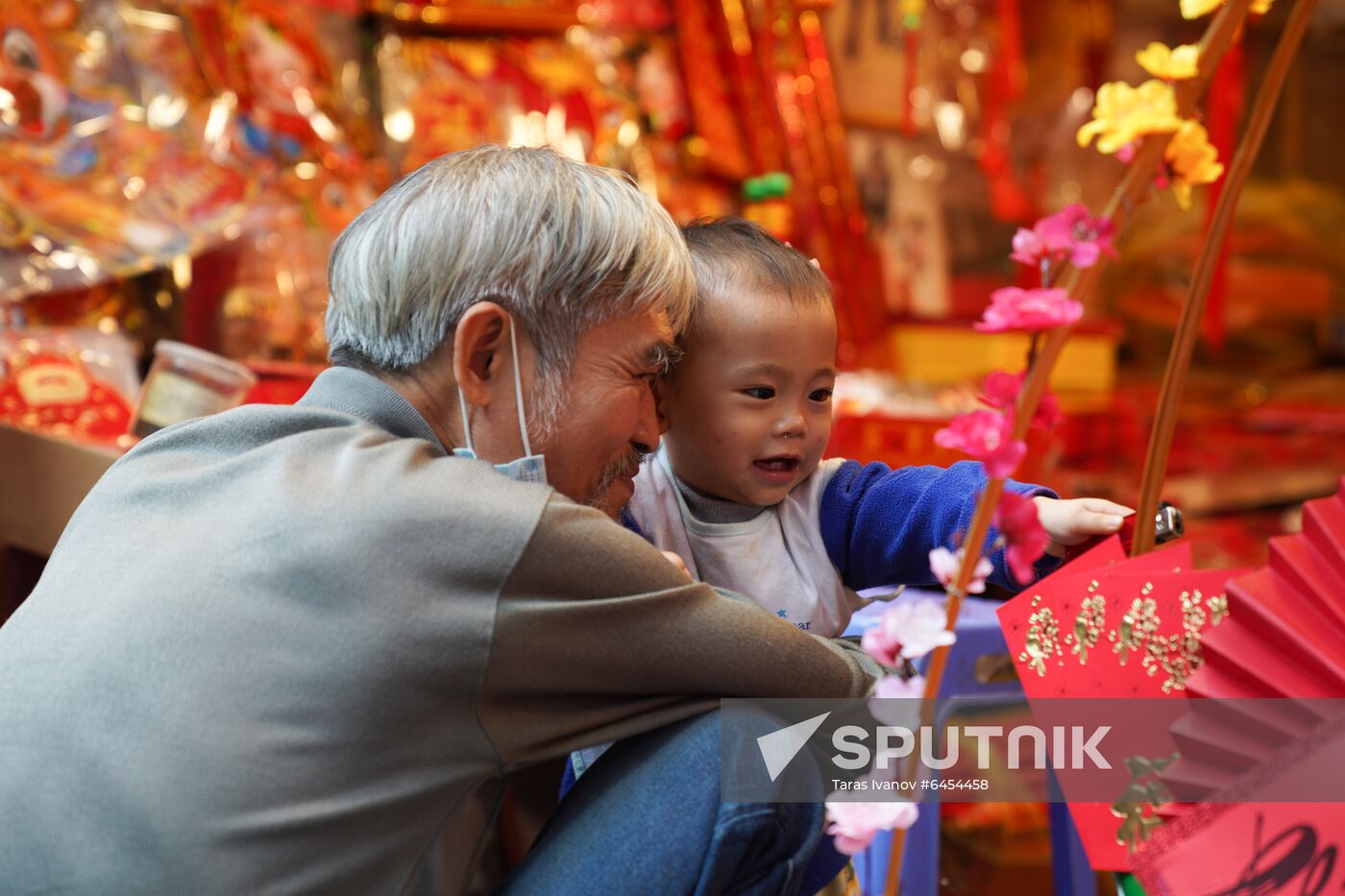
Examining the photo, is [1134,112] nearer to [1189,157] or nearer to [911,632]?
[1189,157]

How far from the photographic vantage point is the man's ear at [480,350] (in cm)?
112

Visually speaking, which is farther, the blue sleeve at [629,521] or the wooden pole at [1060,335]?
the blue sleeve at [629,521]

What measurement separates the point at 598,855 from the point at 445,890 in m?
0.14

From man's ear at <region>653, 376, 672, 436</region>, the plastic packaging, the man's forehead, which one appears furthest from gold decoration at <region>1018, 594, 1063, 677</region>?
the plastic packaging

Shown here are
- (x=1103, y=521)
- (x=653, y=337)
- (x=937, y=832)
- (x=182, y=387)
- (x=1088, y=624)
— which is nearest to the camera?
(x=1088, y=624)

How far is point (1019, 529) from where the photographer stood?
2.60ft

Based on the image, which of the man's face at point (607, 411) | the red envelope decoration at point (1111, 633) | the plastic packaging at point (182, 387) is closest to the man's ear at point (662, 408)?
the man's face at point (607, 411)

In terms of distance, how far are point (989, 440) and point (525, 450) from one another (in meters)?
0.51

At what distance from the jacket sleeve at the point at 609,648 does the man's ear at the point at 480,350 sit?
0.66 feet

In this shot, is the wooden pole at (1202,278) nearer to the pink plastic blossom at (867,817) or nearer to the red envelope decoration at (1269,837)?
the red envelope decoration at (1269,837)

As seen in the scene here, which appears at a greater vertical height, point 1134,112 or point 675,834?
point 1134,112

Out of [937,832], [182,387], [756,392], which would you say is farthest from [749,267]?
[182,387]

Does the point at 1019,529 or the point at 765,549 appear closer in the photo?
the point at 1019,529

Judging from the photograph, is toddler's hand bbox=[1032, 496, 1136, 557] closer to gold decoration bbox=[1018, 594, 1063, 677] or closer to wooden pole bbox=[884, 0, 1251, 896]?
gold decoration bbox=[1018, 594, 1063, 677]
